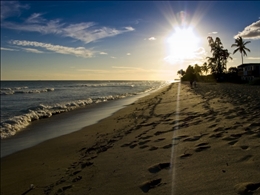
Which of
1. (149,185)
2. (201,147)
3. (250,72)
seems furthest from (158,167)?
(250,72)

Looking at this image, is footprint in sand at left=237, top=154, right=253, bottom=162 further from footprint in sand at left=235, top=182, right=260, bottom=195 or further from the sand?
footprint in sand at left=235, top=182, right=260, bottom=195

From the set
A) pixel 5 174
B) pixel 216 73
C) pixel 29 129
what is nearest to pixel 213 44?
pixel 216 73

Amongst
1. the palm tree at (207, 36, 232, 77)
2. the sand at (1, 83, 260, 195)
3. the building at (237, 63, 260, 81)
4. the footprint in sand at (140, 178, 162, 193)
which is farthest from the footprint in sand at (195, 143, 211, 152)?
the palm tree at (207, 36, 232, 77)

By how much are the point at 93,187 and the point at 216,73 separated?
217ft

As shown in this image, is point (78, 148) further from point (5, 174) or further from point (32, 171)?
point (5, 174)

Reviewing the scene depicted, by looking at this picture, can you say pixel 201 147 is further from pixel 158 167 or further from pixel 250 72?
pixel 250 72

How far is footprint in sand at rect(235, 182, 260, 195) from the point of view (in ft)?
8.29

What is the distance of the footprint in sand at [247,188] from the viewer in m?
2.53

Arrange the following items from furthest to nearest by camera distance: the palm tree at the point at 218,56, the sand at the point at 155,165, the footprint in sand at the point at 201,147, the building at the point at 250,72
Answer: the palm tree at the point at 218,56 < the building at the point at 250,72 < the footprint in sand at the point at 201,147 < the sand at the point at 155,165

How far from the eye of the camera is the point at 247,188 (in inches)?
102

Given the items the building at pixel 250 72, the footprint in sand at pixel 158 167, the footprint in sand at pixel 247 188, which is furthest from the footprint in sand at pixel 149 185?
the building at pixel 250 72

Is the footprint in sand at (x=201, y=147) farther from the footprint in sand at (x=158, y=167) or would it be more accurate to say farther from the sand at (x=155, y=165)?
the footprint in sand at (x=158, y=167)

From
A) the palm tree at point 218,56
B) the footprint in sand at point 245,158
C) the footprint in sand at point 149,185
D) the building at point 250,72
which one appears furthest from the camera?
the palm tree at point 218,56

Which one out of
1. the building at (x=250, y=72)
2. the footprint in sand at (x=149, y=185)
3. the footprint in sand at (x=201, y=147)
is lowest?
the footprint in sand at (x=149, y=185)
